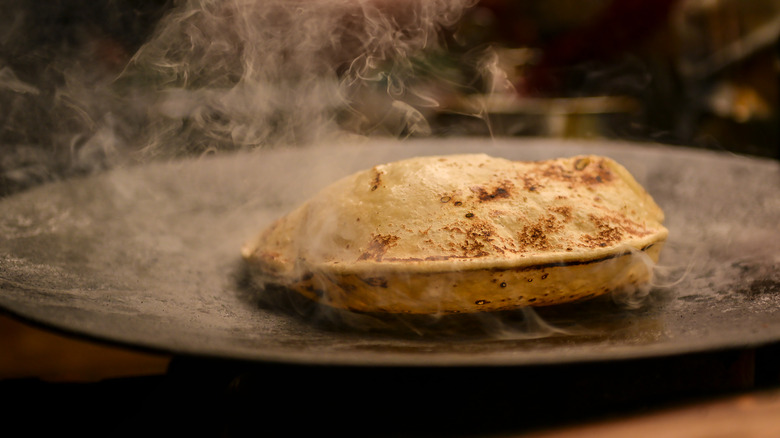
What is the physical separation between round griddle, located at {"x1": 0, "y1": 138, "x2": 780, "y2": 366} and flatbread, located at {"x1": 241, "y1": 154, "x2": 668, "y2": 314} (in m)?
0.05

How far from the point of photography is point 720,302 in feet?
3.29

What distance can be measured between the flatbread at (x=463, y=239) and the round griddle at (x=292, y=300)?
54 mm

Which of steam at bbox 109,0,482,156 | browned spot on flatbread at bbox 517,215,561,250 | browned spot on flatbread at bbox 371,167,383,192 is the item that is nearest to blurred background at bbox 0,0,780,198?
steam at bbox 109,0,482,156

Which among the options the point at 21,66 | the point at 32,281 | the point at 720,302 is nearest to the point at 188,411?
the point at 32,281

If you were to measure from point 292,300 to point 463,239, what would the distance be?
36cm

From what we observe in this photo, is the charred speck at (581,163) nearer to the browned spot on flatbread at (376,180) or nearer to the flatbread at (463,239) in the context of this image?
the flatbread at (463,239)

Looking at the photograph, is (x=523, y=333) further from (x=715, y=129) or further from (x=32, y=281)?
(x=715, y=129)

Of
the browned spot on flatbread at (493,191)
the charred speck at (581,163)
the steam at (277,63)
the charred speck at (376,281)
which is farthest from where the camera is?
the steam at (277,63)

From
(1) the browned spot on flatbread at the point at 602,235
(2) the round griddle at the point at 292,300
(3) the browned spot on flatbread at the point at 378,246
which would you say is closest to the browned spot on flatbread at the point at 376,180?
(3) the browned spot on flatbread at the point at 378,246

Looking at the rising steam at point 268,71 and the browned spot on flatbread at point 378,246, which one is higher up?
the rising steam at point 268,71

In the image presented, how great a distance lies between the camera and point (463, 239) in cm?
97

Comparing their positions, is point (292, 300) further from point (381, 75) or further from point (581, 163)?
point (381, 75)

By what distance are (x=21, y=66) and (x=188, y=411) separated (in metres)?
2.16

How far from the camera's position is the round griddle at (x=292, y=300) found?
0.76 metres
